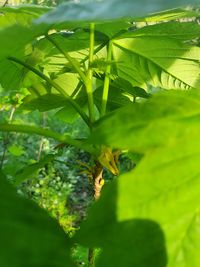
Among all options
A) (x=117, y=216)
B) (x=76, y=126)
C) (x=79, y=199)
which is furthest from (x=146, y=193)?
Answer: (x=76, y=126)

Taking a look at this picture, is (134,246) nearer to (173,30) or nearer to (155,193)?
(155,193)

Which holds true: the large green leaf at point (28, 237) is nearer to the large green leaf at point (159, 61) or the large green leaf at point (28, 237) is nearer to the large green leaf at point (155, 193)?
the large green leaf at point (155, 193)

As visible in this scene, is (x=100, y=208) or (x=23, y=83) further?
(x=23, y=83)

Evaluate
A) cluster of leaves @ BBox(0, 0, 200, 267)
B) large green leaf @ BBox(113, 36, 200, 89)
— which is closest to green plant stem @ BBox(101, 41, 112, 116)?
large green leaf @ BBox(113, 36, 200, 89)

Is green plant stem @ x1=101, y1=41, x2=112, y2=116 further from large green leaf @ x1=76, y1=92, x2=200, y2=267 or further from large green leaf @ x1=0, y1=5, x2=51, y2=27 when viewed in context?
large green leaf @ x1=76, y1=92, x2=200, y2=267

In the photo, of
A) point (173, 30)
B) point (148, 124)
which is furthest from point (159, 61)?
point (148, 124)

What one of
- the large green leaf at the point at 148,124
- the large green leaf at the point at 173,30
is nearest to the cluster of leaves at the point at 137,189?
the large green leaf at the point at 148,124

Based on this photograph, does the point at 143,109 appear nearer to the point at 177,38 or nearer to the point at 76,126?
the point at 177,38
